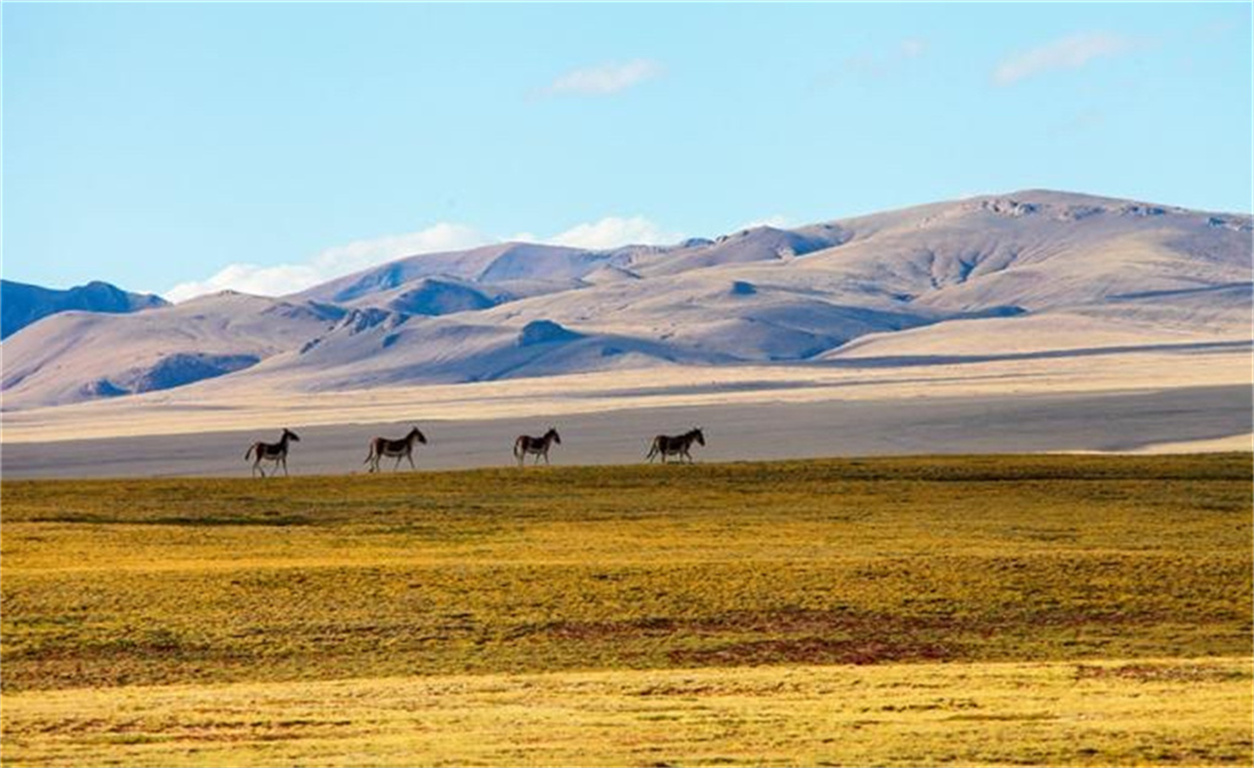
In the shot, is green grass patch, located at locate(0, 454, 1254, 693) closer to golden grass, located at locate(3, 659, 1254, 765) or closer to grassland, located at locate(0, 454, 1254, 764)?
grassland, located at locate(0, 454, 1254, 764)

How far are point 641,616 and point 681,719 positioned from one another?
37.7 feet

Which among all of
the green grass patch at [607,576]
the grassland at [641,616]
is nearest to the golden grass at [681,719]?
the grassland at [641,616]

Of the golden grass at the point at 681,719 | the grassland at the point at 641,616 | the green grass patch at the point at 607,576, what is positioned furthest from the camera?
the green grass patch at the point at 607,576

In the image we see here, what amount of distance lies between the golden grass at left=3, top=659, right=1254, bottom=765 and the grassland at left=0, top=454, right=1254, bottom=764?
0.08m

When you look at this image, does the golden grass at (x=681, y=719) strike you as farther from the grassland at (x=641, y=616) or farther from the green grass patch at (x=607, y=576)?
the green grass patch at (x=607, y=576)

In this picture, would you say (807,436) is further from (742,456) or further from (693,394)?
(693,394)

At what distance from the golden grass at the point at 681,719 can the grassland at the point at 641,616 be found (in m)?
0.08

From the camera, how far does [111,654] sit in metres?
32.5

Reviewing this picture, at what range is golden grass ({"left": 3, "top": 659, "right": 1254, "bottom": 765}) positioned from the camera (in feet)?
69.2

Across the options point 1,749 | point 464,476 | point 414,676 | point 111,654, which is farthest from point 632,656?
point 464,476

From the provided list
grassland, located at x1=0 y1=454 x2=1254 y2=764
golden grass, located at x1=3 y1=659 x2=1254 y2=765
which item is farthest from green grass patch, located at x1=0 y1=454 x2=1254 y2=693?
golden grass, located at x1=3 y1=659 x2=1254 y2=765

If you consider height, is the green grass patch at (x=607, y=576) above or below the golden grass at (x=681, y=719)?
above

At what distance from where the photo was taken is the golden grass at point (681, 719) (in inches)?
830

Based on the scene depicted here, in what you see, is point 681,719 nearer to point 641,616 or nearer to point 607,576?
point 641,616
